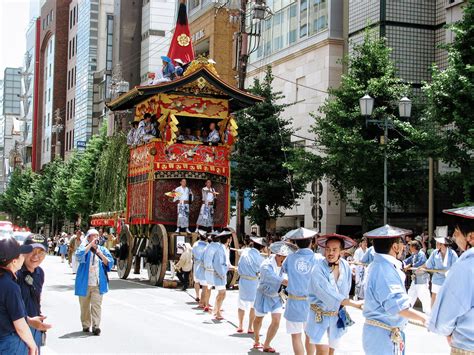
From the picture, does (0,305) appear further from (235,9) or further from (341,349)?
(235,9)

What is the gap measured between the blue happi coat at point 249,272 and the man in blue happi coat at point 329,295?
458cm

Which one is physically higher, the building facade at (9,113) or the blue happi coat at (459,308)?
the building facade at (9,113)

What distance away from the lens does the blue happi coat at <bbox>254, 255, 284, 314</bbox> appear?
11898 mm

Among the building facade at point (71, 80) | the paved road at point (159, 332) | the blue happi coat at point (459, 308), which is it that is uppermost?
the building facade at point (71, 80)

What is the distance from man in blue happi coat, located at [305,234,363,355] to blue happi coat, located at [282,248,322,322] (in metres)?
1.10

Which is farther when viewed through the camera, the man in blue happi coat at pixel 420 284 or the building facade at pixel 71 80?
the building facade at pixel 71 80

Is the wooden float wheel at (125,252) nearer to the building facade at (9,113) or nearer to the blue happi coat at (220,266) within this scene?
the blue happi coat at (220,266)

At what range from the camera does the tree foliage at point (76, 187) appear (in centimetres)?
2698

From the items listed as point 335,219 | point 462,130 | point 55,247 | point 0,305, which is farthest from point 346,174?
point 55,247

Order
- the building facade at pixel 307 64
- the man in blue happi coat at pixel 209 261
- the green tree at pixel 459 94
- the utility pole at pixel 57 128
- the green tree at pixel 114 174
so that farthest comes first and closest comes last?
the utility pole at pixel 57 128, the building facade at pixel 307 64, the green tree at pixel 114 174, the green tree at pixel 459 94, the man in blue happi coat at pixel 209 261

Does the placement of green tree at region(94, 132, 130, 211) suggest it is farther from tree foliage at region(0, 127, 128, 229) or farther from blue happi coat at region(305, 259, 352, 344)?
blue happi coat at region(305, 259, 352, 344)

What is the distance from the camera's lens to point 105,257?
13.6 metres

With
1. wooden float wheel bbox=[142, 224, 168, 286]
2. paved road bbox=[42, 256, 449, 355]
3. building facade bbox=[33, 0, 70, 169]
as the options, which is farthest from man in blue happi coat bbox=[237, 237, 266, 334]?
building facade bbox=[33, 0, 70, 169]

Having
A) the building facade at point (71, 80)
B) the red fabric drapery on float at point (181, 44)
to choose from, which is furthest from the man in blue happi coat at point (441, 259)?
the building facade at point (71, 80)
